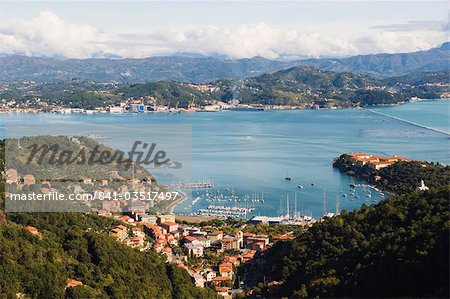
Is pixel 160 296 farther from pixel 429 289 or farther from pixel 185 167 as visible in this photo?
pixel 185 167

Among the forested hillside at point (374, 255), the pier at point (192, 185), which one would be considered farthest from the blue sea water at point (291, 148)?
the forested hillside at point (374, 255)

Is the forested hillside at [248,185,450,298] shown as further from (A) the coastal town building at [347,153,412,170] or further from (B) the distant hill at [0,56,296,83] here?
(B) the distant hill at [0,56,296,83]

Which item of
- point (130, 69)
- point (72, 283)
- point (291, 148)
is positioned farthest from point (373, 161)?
point (130, 69)

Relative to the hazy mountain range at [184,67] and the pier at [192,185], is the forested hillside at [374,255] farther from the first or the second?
the hazy mountain range at [184,67]

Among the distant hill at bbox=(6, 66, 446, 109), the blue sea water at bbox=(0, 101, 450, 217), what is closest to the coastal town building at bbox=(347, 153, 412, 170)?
the blue sea water at bbox=(0, 101, 450, 217)

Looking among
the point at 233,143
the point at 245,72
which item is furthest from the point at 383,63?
the point at 233,143

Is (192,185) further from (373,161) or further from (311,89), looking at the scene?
(311,89)

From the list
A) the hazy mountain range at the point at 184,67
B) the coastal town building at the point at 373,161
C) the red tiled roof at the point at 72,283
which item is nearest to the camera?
the red tiled roof at the point at 72,283
